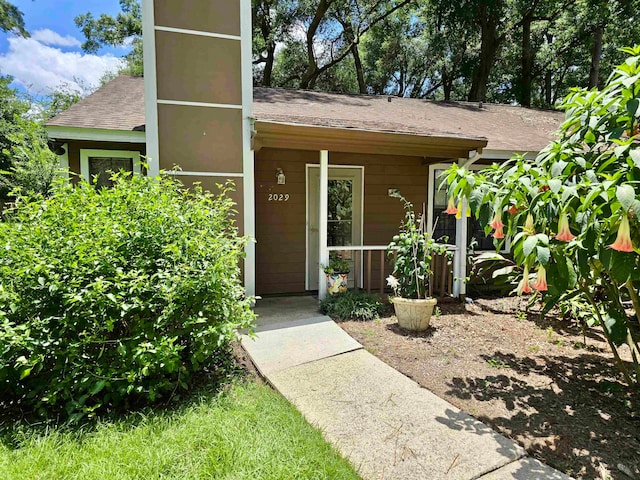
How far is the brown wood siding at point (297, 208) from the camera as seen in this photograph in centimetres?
591

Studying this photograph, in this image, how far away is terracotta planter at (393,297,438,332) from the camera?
4.23 metres

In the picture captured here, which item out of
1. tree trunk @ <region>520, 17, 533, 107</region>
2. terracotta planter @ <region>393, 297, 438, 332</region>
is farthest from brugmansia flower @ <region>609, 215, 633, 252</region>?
tree trunk @ <region>520, 17, 533, 107</region>

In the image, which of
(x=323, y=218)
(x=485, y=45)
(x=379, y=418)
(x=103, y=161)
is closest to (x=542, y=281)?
(x=379, y=418)

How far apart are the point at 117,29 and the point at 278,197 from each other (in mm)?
17431

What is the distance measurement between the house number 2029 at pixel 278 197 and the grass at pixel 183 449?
12.4 ft

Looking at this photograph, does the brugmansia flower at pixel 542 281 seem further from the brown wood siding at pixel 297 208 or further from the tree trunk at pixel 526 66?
the tree trunk at pixel 526 66

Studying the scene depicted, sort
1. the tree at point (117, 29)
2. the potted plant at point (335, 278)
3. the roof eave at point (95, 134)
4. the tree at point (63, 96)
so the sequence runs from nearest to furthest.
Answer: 1. the roof eave at point (95, 134)
2. the potted plant at point (335, 278)
3. the tree at point (117, 29)
4. the tree at point (63, 96)

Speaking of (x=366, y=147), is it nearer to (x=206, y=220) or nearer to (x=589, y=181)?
(x=206, y=220)

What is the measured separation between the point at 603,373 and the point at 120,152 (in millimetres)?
6500

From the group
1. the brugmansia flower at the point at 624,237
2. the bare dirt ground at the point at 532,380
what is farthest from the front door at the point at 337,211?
the brugmansia flower at the point at 624,237

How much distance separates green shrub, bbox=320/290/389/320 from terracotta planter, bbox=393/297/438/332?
1.73 ft

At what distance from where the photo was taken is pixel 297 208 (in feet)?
19.9

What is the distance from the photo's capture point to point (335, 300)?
5.02m

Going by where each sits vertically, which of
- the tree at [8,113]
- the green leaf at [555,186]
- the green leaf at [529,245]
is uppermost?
the tree at [8,113]
